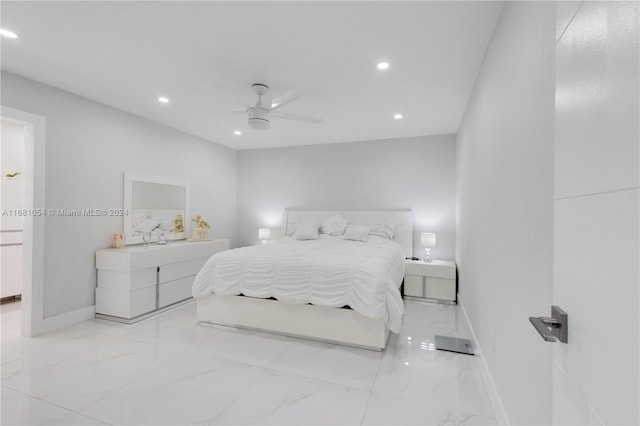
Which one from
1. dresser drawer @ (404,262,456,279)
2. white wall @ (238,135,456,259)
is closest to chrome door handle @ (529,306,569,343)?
dresser drawer @ (404,262,456,279)

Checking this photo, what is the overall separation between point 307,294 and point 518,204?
5.91 ft

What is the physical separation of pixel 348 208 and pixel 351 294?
268cm

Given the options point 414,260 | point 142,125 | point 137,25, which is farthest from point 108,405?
point 414,260

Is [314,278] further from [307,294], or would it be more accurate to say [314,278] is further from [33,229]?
[33,229]

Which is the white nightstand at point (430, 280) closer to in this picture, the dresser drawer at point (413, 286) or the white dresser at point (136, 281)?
the dresser drawer at point (413, 286)

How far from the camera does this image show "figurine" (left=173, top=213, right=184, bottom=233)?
4.30 m

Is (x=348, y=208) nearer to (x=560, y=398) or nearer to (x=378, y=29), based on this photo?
(x=378, y=29)

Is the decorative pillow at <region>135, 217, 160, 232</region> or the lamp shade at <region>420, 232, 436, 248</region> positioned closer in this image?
the decorative pillow at <region>135, 217, 160, 232</region>

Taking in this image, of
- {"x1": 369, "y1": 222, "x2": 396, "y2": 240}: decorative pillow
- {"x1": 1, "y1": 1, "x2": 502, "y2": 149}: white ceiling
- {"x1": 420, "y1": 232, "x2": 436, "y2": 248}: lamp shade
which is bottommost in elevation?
{"x1": 420, "y1": 232, "x2": 436, "y2": 248}: lamp shade

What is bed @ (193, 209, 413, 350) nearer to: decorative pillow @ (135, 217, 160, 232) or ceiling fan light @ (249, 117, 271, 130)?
ceiling fan light @ (249, 117, 271, 130)

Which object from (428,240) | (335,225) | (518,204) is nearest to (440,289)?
(428,240)

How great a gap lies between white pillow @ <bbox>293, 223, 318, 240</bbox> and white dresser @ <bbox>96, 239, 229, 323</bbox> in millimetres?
1686

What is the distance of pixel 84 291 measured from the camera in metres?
3.18

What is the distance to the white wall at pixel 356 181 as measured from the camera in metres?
4.47
